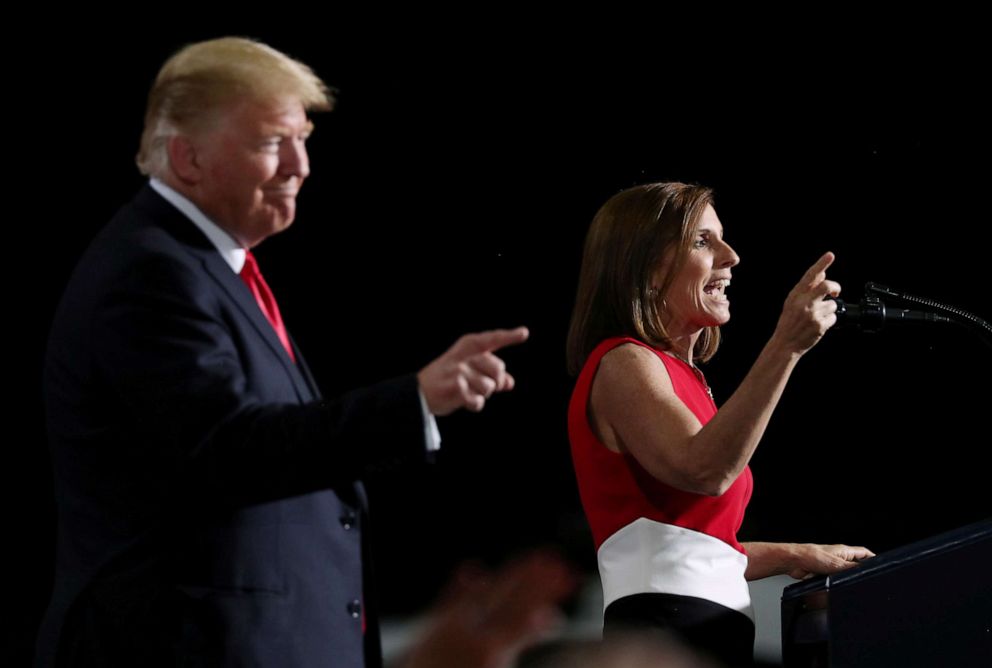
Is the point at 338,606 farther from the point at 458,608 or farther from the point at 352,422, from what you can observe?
the point at 458,608

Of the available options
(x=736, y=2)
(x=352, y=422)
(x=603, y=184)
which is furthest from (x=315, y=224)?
(x=352, y=422)

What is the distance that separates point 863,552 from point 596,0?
5.62 feet

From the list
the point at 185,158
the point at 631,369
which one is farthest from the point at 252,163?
the point at 631,369

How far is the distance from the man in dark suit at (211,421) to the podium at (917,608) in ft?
1.79

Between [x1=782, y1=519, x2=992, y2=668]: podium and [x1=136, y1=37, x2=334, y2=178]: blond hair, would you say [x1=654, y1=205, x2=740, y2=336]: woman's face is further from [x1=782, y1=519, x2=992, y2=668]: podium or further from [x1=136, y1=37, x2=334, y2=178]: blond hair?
[x1=136, y1=37, x2=334, y2=178]: blond hair

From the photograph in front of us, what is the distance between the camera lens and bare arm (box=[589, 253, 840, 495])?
59.9 inches

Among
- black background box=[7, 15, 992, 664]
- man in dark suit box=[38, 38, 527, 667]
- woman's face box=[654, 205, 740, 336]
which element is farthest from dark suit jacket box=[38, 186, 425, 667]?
black background box=[7, 15, 992, 664]

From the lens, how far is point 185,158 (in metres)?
1.26

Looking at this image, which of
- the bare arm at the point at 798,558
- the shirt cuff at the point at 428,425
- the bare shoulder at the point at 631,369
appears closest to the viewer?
the shirt cuff at the point at 428,425

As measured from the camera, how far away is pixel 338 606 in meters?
1.24

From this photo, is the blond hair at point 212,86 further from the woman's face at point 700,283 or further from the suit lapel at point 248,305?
the woman's face at point 700,283

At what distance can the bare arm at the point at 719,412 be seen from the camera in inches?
59.9

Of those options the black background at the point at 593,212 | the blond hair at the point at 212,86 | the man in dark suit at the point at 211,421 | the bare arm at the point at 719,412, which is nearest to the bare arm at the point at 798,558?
the bare arm at the point at 719,412

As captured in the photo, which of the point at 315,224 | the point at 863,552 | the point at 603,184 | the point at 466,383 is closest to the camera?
the point at 466,383
